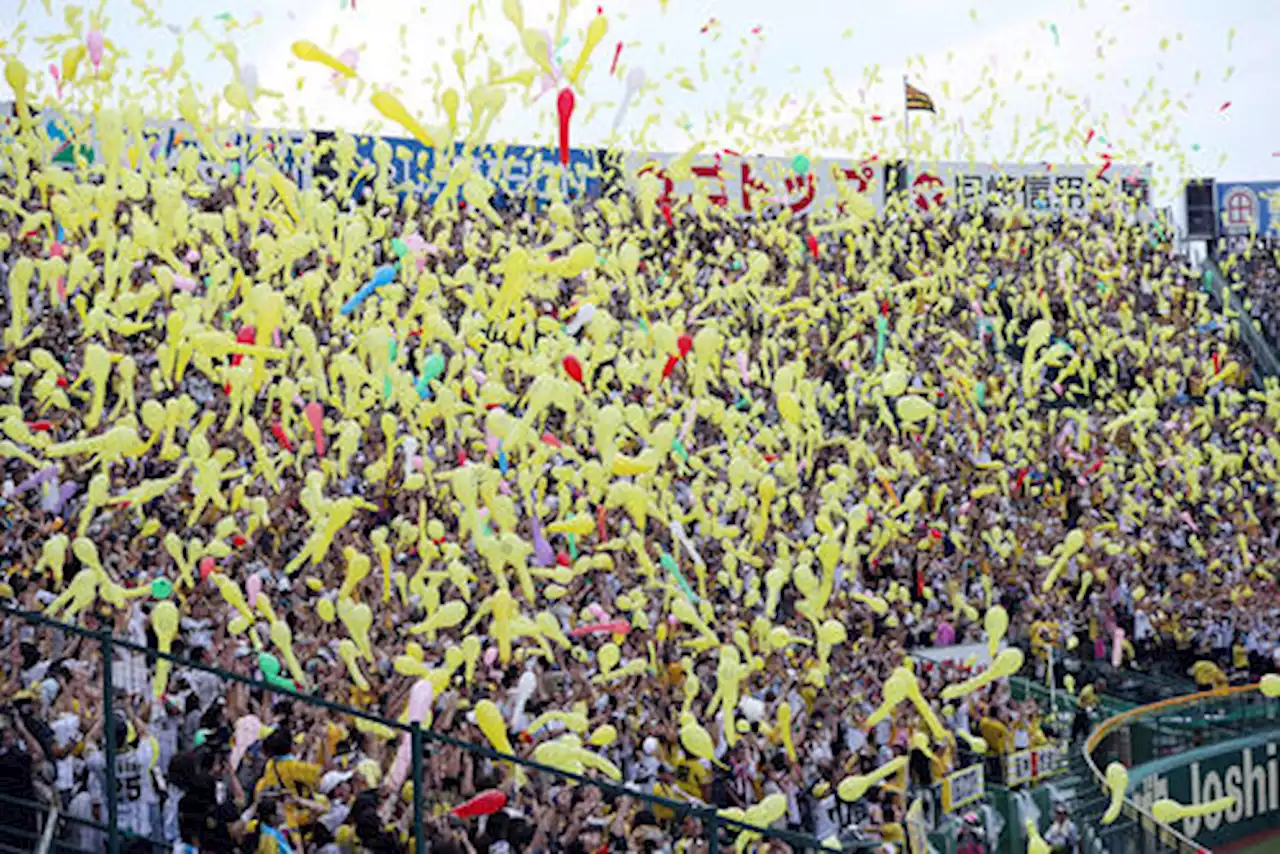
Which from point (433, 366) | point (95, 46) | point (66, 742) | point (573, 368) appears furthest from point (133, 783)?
point (95, 46)

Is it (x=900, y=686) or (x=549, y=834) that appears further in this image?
(x=900, y=686)

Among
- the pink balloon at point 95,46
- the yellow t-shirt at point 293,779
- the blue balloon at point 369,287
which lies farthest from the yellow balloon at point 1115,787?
the pink balloon at point 95,46

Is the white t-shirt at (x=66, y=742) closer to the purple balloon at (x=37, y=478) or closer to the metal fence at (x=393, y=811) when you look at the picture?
the metal fence at (x=393, y=811)

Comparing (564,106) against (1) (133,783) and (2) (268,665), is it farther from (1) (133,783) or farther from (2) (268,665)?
(1) (133,783)

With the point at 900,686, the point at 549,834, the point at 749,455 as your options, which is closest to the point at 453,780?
the point at 549,834

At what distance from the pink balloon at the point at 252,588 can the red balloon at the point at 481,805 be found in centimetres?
232

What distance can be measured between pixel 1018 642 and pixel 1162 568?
1924mm

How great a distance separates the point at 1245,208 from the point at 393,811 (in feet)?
60.0

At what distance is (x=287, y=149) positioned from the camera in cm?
1452

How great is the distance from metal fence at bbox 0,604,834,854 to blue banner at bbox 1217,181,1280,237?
54.7 ft

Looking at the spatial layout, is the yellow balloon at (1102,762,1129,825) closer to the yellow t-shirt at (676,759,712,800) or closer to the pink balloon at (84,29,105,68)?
the yellow t-shirt at (676,759,712,800)

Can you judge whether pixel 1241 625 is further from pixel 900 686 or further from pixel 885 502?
pixel 900 686

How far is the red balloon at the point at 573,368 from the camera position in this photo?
10.6 metres

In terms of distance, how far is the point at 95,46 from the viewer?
11945mm
